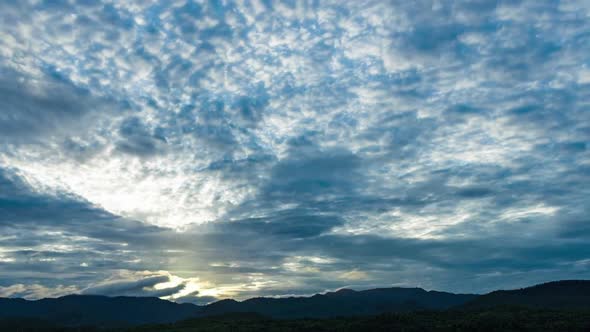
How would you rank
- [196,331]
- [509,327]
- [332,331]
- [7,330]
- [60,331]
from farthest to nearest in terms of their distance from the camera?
1. [7,330]
2. [60,331]
3. [196,331]
4. [332,331]
5. [509,327]

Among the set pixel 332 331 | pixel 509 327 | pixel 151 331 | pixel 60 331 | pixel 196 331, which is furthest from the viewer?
pixel 60 331

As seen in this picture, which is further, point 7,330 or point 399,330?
point 7,330

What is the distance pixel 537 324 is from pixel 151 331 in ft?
356

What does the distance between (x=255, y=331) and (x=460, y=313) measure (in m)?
66.6

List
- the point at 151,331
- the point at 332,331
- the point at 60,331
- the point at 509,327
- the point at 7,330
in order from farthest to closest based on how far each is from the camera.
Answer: the point at 7,330 → the point at 60,331 → the point at 151,331 → the point at 332,331 → the point at 509,327

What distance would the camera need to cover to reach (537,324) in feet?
344

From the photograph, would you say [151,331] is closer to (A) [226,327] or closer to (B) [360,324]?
(A) [226,327]

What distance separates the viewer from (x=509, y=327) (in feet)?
336

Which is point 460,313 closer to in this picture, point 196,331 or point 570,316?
point 570,316

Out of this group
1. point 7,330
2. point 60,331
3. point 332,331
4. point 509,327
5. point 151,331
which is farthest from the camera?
point 7,330

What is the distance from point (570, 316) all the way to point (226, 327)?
94.8m

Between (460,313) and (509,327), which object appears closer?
(509,327)

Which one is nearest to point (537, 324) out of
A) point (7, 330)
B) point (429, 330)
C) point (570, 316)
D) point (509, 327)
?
point (509, 327)

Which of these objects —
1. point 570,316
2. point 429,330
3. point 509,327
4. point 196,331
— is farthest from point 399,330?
point 196,331
